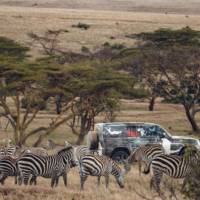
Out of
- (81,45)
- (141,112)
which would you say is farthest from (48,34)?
(141,112)

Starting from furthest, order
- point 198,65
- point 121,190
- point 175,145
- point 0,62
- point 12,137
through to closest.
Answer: point 198,65, point 12,137, point 0,62, point 175,145, point 121,190

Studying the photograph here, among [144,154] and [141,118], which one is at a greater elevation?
[144,154]

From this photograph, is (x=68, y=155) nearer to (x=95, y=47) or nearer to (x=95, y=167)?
(x=95, y=167)

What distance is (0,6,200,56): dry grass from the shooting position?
8312 cm

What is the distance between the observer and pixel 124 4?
481 feet

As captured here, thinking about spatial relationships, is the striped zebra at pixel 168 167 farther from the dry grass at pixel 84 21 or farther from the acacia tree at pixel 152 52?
the dry grass at pixel 84 21

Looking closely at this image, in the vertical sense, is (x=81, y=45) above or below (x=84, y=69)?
below

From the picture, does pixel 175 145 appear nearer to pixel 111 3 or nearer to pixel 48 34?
pixel 48 34

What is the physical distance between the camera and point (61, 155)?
21.5 m

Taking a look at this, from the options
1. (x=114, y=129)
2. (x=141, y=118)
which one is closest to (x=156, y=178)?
(x=114, y=129)

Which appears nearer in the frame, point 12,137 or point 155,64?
point 12,137

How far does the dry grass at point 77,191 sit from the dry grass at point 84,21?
51231 millimetres

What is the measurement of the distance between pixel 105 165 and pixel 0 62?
15.9m

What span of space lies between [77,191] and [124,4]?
422ft
